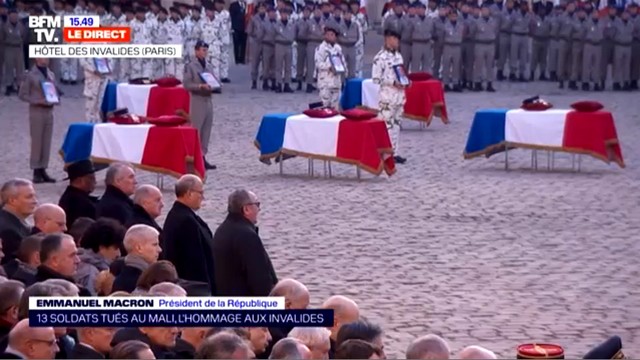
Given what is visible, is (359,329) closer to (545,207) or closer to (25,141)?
(545,207)

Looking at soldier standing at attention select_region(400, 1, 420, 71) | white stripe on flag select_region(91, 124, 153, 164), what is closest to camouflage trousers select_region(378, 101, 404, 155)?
white stripe on flag select_region(91, 124, 153, 164)

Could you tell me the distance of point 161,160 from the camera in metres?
21.5

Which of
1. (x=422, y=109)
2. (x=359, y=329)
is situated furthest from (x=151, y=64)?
(x=359, y=329)

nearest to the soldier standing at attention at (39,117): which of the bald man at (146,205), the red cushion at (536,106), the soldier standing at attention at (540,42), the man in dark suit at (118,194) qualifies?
the red cushion at (536,106)

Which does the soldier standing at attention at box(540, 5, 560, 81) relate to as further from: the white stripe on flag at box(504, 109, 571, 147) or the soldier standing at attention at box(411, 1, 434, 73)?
the white stripe on flag at box(504, 109, 571, 147)

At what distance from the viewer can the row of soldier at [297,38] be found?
38.4 meters

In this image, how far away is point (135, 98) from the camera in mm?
27203

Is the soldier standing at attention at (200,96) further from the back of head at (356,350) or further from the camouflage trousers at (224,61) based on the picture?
the camouflage trousers at (224,61)

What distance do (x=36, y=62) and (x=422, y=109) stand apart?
8.69 meters

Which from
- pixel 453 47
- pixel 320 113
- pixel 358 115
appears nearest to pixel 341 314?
pixel 358 115

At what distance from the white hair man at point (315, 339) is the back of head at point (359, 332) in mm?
114

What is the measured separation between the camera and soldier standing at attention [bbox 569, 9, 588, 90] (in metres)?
39.9

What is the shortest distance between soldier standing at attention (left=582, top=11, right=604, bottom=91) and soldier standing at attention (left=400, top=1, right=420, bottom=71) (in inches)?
163

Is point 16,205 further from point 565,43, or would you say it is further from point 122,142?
point 565,43
